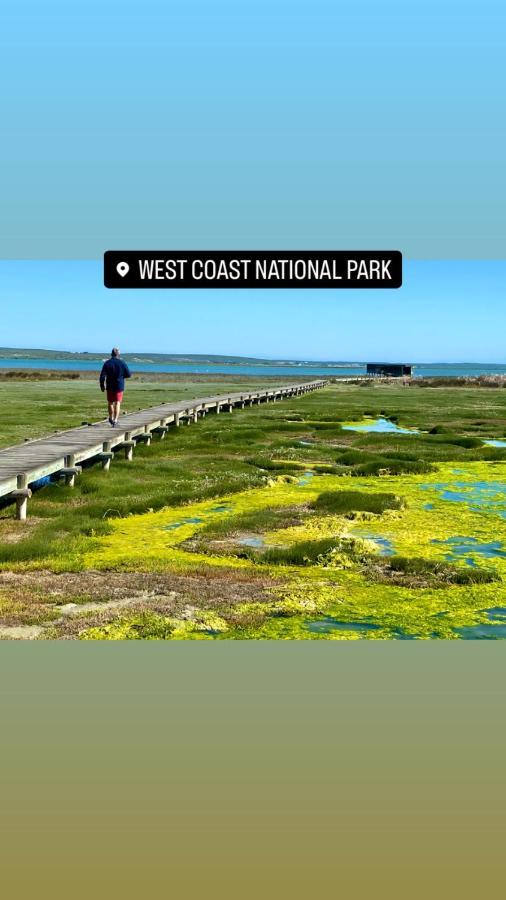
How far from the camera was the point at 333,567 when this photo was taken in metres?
9.88

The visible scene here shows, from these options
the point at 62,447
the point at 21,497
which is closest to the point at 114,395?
the point at 62,447

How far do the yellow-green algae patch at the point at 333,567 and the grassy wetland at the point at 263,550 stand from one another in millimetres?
26

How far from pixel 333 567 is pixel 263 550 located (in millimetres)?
1274

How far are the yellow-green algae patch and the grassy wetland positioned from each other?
0.03 meters

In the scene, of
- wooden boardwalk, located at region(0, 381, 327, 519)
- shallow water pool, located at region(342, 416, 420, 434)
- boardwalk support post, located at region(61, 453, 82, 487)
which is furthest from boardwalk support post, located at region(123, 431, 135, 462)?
shallow water pool, located at region(342, 416, 420, 434)

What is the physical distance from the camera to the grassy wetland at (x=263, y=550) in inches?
301

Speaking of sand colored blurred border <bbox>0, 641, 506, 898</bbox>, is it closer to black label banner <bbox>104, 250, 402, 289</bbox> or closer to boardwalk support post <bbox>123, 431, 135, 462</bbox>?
black label banner <bbox>104, 250, 402, 289</bbox>

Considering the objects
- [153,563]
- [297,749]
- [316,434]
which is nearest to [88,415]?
[316,434]

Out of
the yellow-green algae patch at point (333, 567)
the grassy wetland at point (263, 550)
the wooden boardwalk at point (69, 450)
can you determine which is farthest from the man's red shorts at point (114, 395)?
the yellow-green algae patch at point (333, 567)

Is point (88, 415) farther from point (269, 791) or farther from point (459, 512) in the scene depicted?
point (269, 791)

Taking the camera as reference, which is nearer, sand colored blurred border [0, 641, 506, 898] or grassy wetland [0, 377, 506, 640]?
sand colored blurred border [0, 641, 506, 898]

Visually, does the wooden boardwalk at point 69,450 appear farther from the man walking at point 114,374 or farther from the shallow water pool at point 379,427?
the shallow water pool at point 379,427

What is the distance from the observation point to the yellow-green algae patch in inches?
293

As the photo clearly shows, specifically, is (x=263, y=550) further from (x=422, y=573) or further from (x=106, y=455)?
(x=106, y=455)
